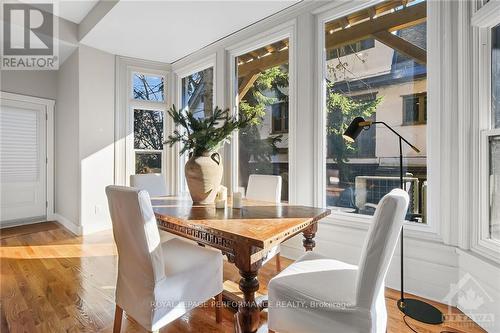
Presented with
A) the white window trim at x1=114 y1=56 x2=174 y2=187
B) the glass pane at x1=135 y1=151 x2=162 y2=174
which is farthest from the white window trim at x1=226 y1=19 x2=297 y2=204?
the glass pane at x1=135 y1=151 x2=162 y2=174

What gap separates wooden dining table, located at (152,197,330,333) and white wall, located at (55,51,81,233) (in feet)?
8.83

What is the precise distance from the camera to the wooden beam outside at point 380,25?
85.5 inches

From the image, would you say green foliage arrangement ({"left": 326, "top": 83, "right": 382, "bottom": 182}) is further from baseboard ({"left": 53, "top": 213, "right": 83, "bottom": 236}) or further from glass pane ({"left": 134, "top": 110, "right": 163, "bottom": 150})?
baseboard ({"left": 53, "top": 213, "right": 83, "bottom": 236})

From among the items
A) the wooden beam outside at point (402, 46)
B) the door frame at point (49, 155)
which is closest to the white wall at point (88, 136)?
the door frame at point (49, 155)

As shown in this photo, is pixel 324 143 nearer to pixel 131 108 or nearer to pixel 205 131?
pixel 205 131

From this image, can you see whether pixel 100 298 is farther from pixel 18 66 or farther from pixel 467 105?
pixel 18 66

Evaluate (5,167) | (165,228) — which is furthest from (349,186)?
(5,167)

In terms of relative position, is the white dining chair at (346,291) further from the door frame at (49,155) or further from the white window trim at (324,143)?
the door frame at (49,155)

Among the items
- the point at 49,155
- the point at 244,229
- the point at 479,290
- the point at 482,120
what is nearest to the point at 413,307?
the point at 479,290

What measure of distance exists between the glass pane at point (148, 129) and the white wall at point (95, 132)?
40 centimetres

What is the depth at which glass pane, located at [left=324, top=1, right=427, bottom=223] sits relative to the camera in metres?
2.19

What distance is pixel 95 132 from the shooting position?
385 centimetres

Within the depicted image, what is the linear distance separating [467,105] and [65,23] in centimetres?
479

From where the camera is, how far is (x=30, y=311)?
1856 mm
